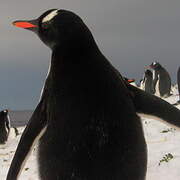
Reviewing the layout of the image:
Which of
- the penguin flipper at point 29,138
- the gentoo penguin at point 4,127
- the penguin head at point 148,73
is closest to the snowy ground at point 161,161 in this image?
the penguin flipper at point 29,138

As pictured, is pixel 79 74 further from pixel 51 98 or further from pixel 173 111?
pixel 173 111

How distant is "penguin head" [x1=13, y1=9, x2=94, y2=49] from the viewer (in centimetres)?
298

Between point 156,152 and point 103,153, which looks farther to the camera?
point 156,152

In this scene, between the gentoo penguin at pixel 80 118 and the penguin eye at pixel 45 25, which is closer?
the gentoo penguin at pixel 80 118

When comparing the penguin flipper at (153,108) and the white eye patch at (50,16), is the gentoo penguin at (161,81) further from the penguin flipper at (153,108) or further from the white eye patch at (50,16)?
the white eye patch at (50,16)

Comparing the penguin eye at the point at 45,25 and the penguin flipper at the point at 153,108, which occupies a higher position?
the penguin eye at the point at 45,25

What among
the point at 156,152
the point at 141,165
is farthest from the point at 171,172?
the point at 141,165

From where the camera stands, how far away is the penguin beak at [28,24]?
3.29 meters

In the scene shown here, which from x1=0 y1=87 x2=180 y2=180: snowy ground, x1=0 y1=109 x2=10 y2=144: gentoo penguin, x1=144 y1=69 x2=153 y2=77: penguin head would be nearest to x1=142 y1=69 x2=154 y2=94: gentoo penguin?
x1=144 y1=69 x2=153 y2=77: penguin head

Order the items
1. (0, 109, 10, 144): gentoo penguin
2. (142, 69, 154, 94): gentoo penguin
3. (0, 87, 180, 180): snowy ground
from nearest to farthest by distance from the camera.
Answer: (0, 87, 180, 180): snowy ground < (0, 109, 10, 144): gentoo penguin < (142, 69, 154, 94): gentoo penguin

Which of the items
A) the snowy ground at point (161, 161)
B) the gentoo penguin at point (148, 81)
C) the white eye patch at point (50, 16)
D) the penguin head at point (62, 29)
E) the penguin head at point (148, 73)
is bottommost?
the gentoo penguin at point (148, 81)

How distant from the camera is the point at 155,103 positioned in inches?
130

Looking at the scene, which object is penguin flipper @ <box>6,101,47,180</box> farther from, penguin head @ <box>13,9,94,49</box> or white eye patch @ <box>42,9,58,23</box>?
white eye patch @ <box>42,9,58,23</box>

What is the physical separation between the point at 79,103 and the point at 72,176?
21.8 inches
